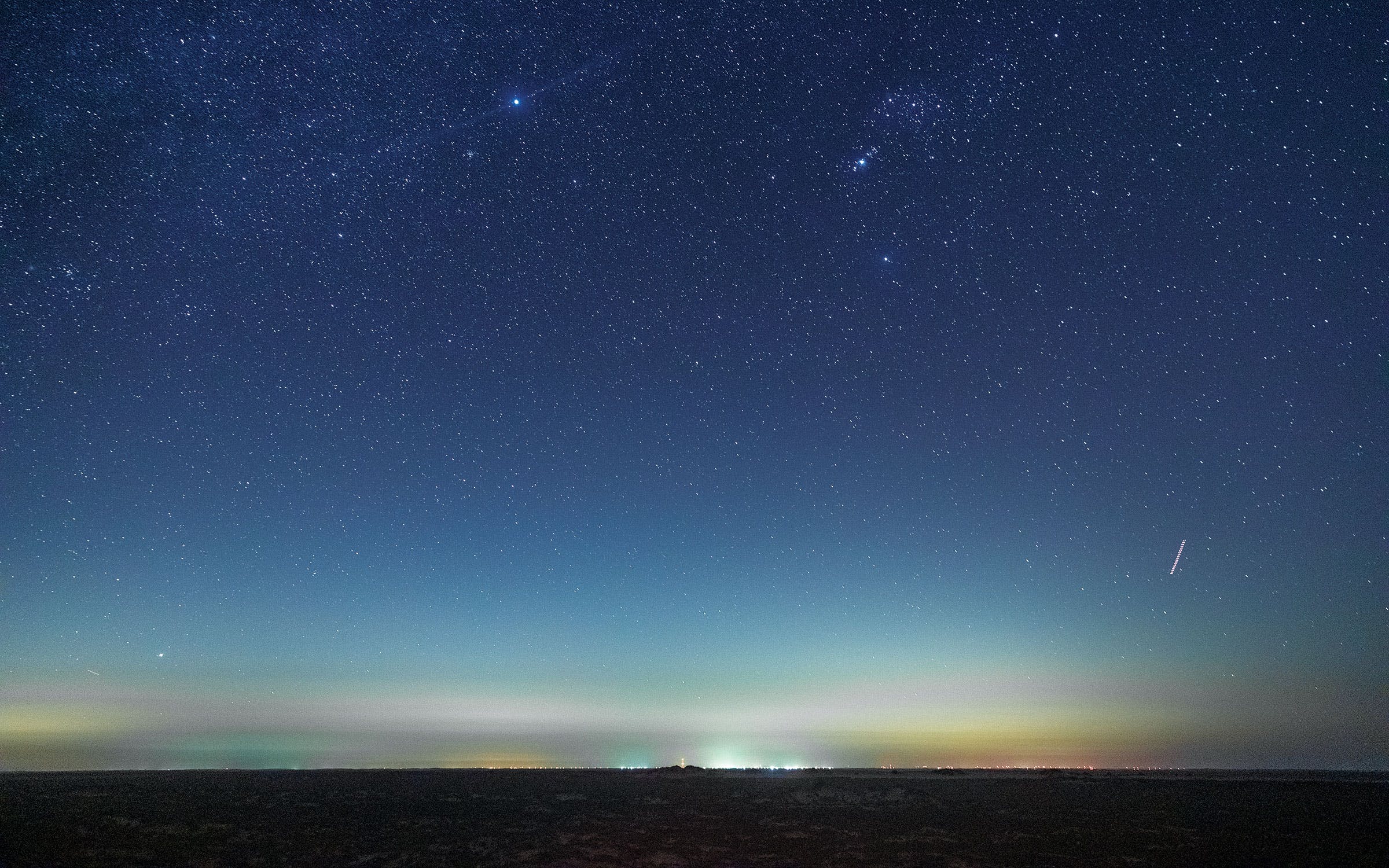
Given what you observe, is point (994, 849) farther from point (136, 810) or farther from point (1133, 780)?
point (136, 810)

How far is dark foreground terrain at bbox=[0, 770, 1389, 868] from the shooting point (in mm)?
18531

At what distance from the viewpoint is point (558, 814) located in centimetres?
2514

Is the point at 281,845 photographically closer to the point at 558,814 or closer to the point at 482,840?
the point at 482,840

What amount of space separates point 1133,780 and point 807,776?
15974mm

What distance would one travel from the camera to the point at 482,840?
67.7ft

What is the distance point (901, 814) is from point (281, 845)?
18.9 meters

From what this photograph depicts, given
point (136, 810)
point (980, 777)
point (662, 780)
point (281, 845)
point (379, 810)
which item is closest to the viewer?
point (281, 845)

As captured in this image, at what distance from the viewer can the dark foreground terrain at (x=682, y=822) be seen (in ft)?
60.8

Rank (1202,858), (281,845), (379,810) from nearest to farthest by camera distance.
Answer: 1. (1202,858)
2. (281,845)
3. (379,810)

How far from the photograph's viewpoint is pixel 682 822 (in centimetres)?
2370

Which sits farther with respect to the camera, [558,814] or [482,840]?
[558,814]

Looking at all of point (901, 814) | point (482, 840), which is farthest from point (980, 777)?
point (482, 840)

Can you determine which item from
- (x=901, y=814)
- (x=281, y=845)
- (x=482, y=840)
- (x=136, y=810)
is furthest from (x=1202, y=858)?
(x=136, y=810)

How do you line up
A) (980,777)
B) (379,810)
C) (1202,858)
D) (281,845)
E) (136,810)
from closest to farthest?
(1202,858)
(281,845)
(136,810)
(379,810)
(980,777)
